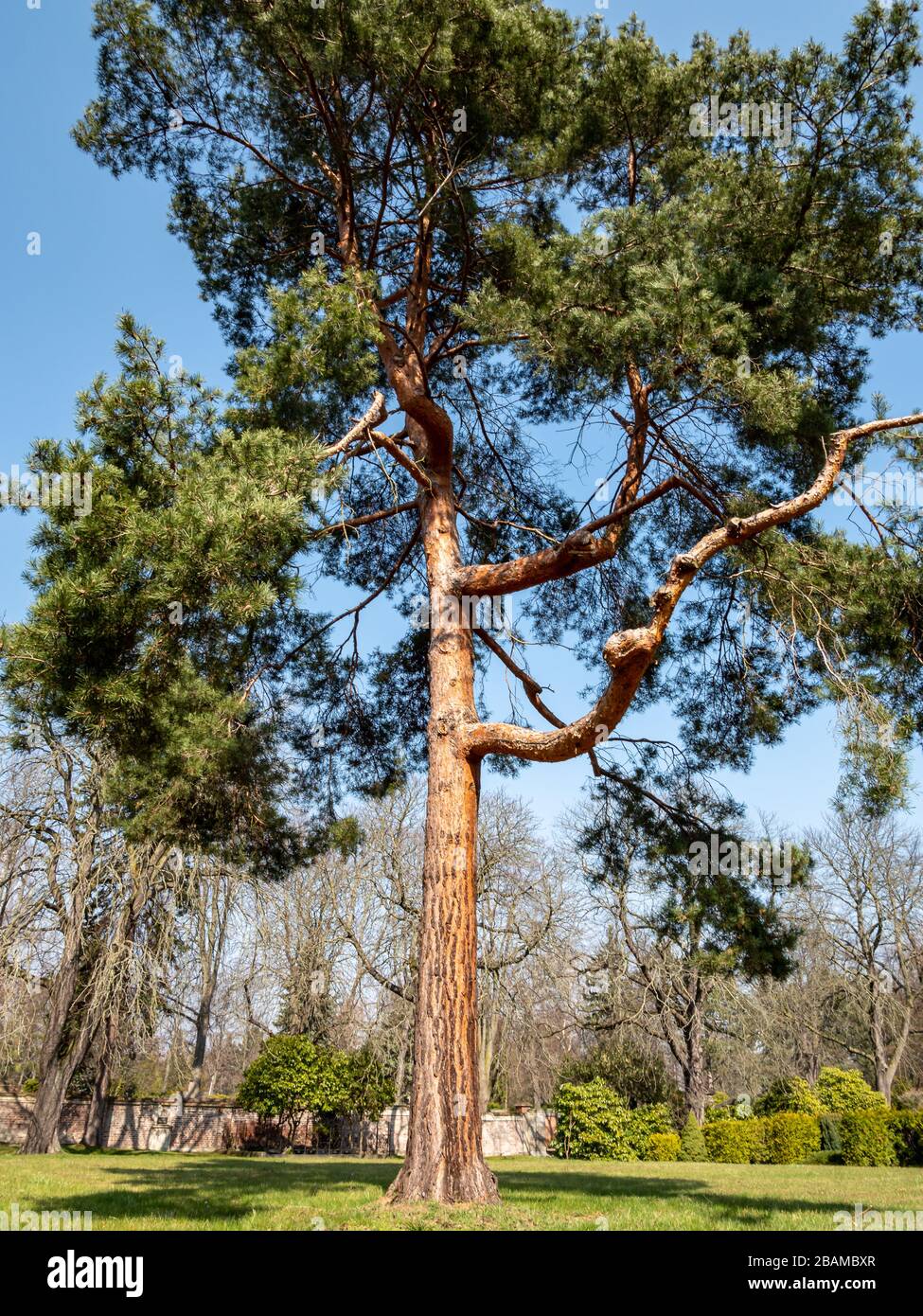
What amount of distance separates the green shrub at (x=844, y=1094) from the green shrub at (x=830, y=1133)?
5.71 ft

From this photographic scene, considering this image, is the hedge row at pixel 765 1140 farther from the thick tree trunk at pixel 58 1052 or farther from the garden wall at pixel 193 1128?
the thick tree trunk at pixel 58 1052

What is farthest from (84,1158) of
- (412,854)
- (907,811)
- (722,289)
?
(722,289)

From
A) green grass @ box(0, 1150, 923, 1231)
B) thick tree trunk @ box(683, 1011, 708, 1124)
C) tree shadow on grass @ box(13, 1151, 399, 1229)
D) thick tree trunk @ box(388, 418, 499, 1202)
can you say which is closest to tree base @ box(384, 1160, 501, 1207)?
thick tree trunk @ box(388, 418, 499, 1202)

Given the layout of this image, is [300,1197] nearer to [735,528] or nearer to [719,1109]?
[735,528]

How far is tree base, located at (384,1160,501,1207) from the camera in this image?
5.52 metres

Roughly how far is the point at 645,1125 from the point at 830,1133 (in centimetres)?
407

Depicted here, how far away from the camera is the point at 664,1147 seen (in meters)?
18.4

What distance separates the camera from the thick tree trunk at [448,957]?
18.6 ft

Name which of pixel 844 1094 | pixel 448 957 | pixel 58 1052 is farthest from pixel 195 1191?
pixel 844 1094

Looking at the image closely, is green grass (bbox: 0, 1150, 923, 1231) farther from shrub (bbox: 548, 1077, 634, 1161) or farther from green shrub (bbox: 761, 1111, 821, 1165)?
shrub (bbox: 548, 1077, 634, 1161)

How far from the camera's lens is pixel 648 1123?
1942cm

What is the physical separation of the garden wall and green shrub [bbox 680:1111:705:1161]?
4384mm

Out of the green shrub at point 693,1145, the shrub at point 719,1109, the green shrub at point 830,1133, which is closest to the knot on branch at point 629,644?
the green shrub at point 830,1133
